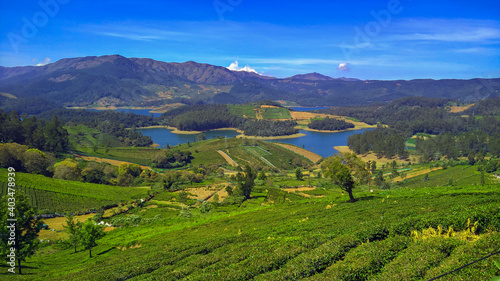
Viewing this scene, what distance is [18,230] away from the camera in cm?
2302

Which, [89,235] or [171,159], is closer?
[89,235]

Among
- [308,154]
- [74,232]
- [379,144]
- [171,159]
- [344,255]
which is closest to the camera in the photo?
[344,255]

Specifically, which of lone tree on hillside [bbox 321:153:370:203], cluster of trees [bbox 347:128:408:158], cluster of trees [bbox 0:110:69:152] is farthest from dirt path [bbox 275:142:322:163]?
cluster of trees [bbox 0:110:69:152]

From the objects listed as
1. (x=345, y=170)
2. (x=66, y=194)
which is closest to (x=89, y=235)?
(x=345, y=170)

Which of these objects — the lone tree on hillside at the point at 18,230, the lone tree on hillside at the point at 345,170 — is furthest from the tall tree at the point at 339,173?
the lone tree on hillside at the point at 18,230

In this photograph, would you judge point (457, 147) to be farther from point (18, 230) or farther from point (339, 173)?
point (18, 230)

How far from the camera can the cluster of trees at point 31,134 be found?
9188 centimetres

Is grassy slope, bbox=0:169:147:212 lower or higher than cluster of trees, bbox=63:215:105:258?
lower

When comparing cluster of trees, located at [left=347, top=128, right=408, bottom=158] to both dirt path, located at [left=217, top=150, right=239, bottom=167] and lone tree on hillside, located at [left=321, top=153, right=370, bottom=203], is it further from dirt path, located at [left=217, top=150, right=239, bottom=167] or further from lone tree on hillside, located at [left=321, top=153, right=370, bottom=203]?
lone tree on hillside, located at [left=321, top=153, right=370, bottom=203]

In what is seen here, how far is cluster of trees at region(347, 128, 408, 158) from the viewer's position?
463ft

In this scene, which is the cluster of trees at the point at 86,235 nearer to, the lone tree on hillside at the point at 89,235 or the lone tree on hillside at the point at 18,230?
the lone tree on hillside at the point at 89,235

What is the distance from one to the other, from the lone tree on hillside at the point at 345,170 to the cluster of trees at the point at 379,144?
4890 inches

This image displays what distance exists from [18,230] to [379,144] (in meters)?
153

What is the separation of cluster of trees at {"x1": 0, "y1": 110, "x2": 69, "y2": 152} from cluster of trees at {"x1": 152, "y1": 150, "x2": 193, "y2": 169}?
35039mm
